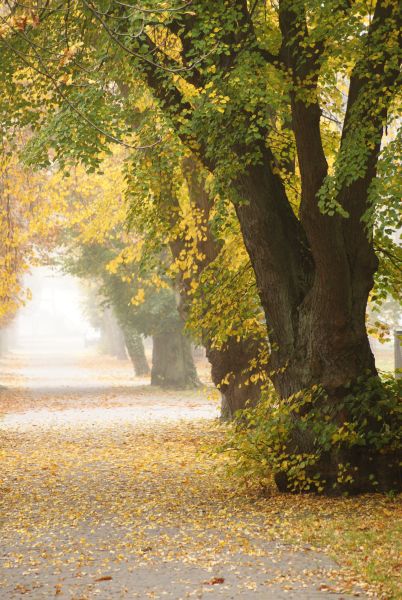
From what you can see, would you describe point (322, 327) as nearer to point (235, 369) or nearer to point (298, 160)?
point (298, 160)

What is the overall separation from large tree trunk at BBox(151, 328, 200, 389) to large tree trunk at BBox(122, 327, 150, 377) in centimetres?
436

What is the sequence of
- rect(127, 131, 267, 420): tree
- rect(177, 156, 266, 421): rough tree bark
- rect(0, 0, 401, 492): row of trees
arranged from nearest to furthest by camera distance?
rect(0, 0, 401, 492): row of trees, rect(127, 131, 267, 420): tree, rect(177, 156, 266, 421): rough tree bark

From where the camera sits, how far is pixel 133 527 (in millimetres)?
8148

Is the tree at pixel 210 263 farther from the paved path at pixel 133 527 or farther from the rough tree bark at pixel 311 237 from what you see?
the paved path at pixel 133 527

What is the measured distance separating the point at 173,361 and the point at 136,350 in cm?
676

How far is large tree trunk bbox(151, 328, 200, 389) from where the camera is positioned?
27.9 meters

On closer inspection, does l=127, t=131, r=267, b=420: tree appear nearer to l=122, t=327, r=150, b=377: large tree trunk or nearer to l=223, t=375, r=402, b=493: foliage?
l=223, t=375, r=402, b=493: foliage

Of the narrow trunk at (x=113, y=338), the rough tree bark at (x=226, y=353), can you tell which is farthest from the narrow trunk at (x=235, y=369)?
the narrow trunk at (x=113, y=338)

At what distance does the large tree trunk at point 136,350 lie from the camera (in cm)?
3372

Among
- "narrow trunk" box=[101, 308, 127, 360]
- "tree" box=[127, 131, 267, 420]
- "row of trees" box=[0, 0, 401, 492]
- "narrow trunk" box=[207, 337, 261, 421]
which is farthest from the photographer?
"narrow trunk" box=[101, 308, 127, 360]

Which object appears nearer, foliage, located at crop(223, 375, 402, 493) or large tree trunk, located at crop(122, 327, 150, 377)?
foliage, located at crop(223, 375, 402, 493)

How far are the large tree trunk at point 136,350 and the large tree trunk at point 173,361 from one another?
4.36 metres

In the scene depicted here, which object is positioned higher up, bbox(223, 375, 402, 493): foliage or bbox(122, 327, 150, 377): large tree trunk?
bbox(122, 327, 150, 377): large tree trunk

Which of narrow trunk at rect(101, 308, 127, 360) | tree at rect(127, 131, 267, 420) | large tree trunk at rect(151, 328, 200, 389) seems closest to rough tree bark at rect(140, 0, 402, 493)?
tree at rect(127, 131, 267, 420)
